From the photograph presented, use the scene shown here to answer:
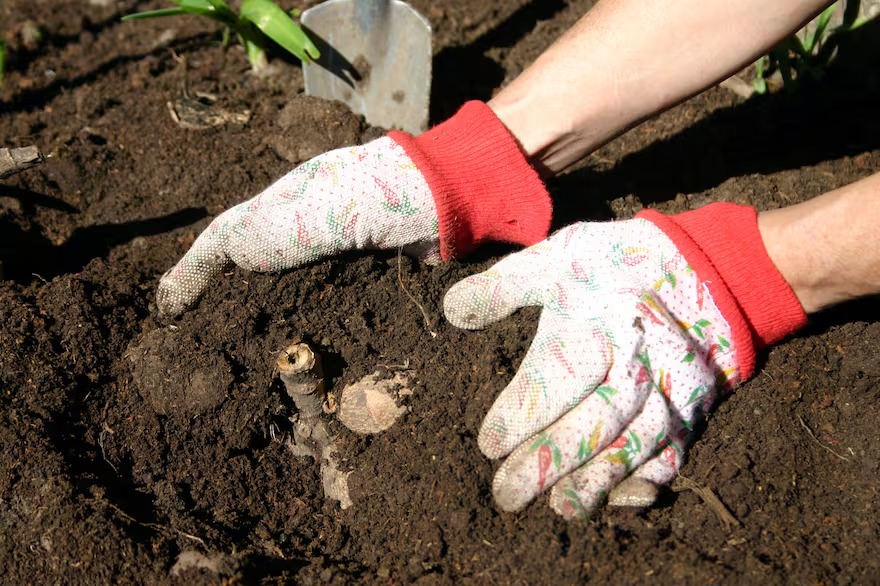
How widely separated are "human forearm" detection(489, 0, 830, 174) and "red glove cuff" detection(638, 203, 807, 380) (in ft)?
1.17

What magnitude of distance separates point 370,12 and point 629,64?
948 mm

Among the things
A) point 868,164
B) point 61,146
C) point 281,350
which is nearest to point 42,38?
point 61,146

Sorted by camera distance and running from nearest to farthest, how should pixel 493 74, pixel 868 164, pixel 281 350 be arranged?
pixel 281 350, pixel 868 164, pixel 493 74

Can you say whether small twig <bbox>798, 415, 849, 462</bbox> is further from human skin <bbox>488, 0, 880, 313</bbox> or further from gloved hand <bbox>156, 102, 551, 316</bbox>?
gloved hand <bbox>156, 102, 551, 316</bbox>

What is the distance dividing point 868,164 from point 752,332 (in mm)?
934

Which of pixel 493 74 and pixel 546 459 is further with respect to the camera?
pixel 493 74

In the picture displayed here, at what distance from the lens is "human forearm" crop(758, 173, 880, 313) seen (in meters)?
1.72

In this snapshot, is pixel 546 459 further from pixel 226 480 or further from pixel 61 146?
pixel 61 146

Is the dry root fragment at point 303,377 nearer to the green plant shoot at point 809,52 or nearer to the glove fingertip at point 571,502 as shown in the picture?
the glove fingertip at point 571,502

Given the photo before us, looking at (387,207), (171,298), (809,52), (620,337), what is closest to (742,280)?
(620,337)

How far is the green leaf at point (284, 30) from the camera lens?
2408 millimetres

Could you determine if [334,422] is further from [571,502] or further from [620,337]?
[620,337]

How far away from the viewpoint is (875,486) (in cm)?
171

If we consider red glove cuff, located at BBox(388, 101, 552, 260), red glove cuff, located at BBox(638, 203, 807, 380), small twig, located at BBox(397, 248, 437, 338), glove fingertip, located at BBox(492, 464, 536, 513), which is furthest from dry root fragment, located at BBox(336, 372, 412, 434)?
red glove cuff, located at BBox(638, 203, 807, 380)
